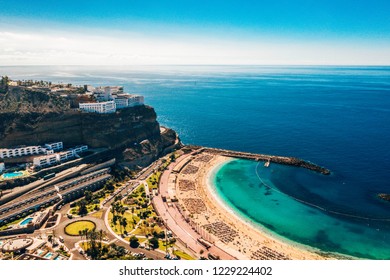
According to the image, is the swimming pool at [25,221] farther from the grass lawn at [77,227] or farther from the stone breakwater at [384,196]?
the stone breakwater at [384,196]

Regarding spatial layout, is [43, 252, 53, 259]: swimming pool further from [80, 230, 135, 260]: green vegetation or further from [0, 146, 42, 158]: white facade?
[0, 146, 42, 158]: white facade

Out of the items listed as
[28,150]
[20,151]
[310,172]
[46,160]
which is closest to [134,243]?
[46,160]

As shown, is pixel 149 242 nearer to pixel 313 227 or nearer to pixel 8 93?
pixel 313 227

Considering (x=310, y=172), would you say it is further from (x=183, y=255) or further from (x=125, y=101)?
(x=125, y=101)

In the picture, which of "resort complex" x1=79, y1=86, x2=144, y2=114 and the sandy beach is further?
"resort complex" x1=79, y1=86, x2=144, y2=114

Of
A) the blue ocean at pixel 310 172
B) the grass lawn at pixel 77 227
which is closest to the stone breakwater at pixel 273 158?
the blue ocean at pixel 310 172

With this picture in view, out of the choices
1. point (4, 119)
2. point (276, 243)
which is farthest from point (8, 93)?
point (276, 243)

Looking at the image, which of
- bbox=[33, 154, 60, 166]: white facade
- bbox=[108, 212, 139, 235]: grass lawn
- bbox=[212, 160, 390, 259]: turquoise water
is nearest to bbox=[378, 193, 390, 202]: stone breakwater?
bbox=[212, 160, 390, 259]: turquoise water
